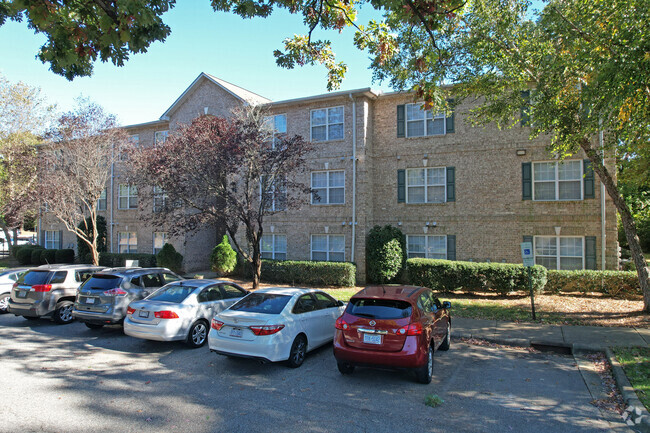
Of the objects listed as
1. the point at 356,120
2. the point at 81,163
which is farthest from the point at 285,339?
the point at 81,163

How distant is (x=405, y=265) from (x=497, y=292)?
14.0 ft

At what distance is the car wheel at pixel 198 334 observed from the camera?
9.27 meters

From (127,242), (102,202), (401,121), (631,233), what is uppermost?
(401,121)

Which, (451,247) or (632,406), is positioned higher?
(451,247)

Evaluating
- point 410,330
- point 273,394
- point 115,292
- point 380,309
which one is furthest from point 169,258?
point 410,330

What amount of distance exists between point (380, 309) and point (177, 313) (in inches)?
179

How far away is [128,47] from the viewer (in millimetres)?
5301

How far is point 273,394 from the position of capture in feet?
21.7

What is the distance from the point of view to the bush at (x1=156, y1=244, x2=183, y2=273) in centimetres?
2211

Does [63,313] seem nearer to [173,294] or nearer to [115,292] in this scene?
[115,292]

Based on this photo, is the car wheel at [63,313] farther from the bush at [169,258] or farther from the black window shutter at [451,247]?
the black window shutter at [451,247]

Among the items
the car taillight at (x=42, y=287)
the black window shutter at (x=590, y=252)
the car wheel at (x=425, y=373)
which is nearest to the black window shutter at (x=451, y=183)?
the black window shutter at (x=590, y=252)

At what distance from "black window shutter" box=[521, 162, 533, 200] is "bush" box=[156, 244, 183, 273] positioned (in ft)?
56.6

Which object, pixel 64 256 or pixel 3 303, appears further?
pixel 64 256
